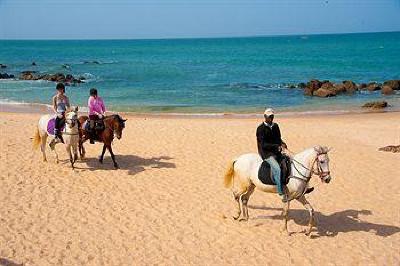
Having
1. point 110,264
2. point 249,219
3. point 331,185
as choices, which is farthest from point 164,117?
point 110,264

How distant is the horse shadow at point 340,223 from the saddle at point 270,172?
4.92 ft

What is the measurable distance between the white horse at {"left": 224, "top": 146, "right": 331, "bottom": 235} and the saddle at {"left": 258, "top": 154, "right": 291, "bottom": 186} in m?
0.09

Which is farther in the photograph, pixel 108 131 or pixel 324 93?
pixel 324 93

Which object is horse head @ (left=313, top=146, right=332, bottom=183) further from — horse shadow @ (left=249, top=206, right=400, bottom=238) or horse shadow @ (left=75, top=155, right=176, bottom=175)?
horse shadow @ (left=75, top=155, right=176, bottom=175)

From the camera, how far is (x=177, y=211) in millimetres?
11445

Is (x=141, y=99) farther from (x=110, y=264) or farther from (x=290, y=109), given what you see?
(x=110, y=264)

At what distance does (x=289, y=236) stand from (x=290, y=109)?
2193cm

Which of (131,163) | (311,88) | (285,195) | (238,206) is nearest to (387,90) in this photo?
(311,88)

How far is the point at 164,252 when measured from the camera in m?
9.38

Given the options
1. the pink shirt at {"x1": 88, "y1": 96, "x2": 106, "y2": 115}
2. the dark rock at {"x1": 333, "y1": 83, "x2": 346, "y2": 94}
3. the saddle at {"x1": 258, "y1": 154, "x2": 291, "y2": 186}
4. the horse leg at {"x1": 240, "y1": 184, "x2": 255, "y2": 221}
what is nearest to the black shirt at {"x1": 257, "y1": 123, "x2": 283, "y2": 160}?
the saddle at {"x1": 258, "y1": 154, "x2": 291, "y2": 186}

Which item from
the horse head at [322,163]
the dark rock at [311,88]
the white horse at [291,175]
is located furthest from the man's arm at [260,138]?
the dark rock at [311,88]

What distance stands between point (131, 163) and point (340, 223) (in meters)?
7.18

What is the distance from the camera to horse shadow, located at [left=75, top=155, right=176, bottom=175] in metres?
14.8

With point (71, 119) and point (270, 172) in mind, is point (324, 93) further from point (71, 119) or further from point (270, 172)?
point (270, 172)
